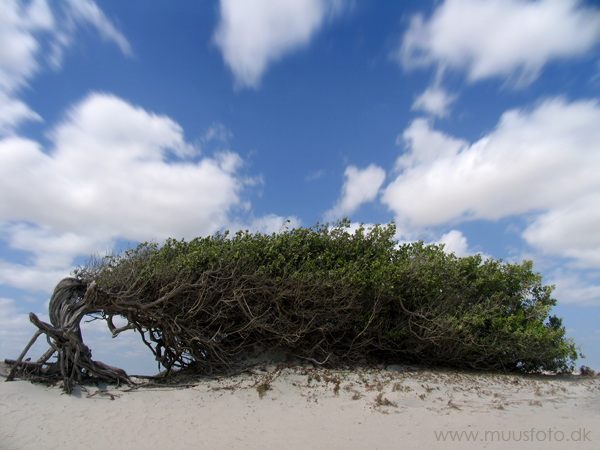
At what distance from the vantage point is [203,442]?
766 centimetres

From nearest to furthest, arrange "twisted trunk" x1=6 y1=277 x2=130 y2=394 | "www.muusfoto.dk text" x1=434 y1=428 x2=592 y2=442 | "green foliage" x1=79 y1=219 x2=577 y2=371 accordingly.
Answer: "www.muusfoto.dk text" x1=434 y1=428 x2=592 y2=442 < "twisted trunk" x1=6 y1=277 x2=130 y2=394 < "green foliage" x1=79 y1=219 x2=577 y2=371

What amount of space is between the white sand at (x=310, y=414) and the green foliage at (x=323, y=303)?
1297 mm

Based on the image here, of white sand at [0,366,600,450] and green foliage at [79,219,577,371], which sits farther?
green foliage at [79,219,577,371]

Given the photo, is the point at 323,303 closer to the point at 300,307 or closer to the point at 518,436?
the point at 300,307

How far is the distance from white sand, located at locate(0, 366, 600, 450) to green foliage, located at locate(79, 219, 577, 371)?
4.25ft

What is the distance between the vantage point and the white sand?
7.60 meters

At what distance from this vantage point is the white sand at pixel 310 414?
299 inches

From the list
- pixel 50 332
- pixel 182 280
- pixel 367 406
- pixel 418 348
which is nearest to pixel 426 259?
pixel 418 348

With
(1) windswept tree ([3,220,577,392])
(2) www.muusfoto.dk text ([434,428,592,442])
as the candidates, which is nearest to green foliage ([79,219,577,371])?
(1) windswept tree ([3,220,577,392])

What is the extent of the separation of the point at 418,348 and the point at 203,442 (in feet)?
25.8

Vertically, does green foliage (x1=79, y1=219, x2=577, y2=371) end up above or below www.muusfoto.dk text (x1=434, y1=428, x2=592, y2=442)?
above

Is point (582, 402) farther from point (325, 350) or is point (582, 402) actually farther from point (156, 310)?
point (156, 310)

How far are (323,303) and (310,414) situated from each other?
3354 mm

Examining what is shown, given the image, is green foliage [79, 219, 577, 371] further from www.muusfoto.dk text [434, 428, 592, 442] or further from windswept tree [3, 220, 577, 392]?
www.muusfoto.dk text [434, 428, 592, 442]
